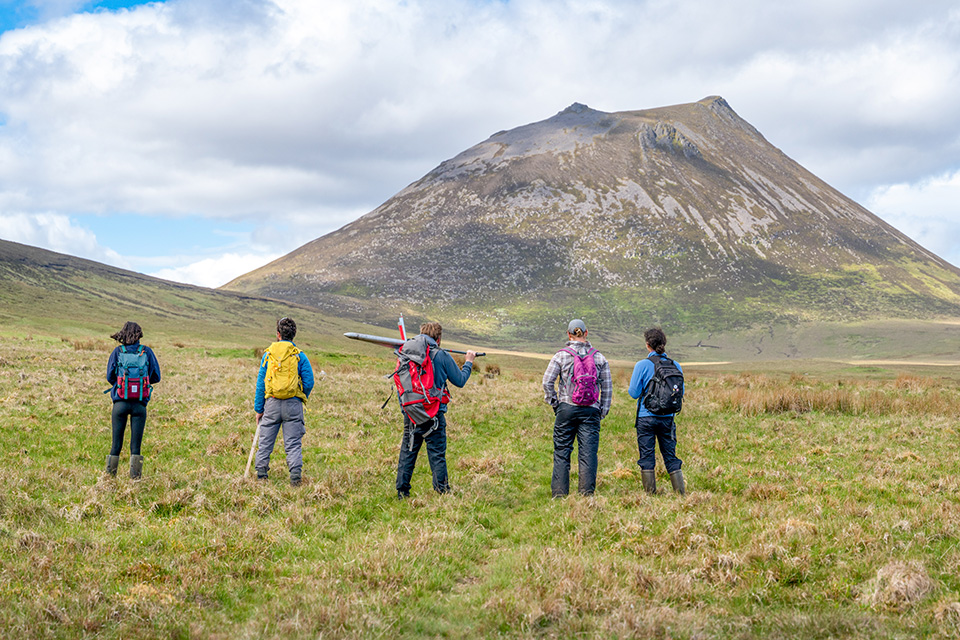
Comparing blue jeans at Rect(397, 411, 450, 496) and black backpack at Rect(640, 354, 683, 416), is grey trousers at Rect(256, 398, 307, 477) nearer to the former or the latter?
blue jeans at Rect(397, 411, 450, 496)

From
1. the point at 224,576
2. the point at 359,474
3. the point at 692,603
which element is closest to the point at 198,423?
the point at 359,474

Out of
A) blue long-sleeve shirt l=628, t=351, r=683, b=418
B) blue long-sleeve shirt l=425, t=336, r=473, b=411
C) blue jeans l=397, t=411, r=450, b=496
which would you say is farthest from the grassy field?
blue long-sleeve shirt l=425, t=336, r=473, b=411

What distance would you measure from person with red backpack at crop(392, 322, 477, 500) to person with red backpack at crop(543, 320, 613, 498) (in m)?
1.55

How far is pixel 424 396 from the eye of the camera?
10383 mm

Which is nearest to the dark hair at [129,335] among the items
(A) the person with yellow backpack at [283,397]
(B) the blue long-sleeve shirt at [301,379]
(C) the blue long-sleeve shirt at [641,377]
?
(B) the blue long-sleeve shirt at [301,379]

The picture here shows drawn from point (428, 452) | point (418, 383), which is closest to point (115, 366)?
point (418, 383)

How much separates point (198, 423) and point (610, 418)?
12.0 meters

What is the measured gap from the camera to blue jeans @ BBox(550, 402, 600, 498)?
10.4 metres

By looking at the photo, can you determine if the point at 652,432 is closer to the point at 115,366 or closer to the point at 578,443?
the point at 578,443

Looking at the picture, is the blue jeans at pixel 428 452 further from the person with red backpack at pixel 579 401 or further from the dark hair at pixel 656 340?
the dark hair at pixel 656 340

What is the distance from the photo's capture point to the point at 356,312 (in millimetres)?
199750

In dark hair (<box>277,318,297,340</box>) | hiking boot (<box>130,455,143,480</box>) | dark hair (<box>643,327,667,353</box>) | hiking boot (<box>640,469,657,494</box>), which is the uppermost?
dark hair (<box>643,327,667,353</box>)

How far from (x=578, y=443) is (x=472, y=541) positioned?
2946 millimetres

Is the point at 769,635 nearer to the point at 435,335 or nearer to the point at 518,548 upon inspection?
the point at 518,548
